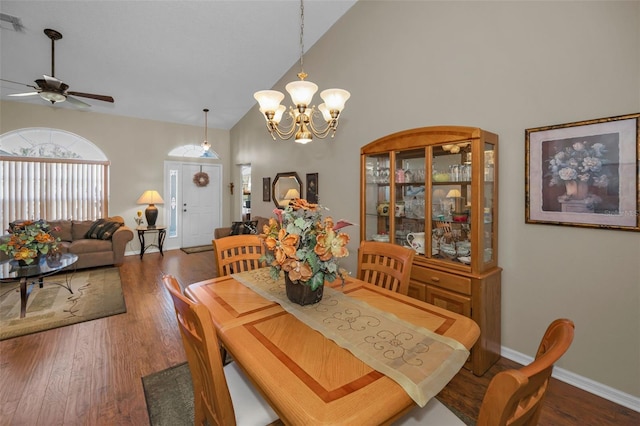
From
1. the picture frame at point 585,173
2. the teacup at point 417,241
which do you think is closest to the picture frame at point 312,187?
the teacup at point 417,241

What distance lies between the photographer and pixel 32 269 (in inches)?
124

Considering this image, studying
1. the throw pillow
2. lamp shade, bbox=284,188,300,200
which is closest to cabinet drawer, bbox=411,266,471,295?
lamp shade, bbox=284,188,300,200

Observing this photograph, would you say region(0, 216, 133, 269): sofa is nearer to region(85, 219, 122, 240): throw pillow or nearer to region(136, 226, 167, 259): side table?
region(85, 219, 122, 240): throw pillow

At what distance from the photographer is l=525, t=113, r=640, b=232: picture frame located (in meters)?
1.76

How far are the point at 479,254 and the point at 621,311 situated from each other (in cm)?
88

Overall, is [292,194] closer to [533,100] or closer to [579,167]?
[533,100]

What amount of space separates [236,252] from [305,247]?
1.05 m

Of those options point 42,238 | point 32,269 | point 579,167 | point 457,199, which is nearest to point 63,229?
point 42,238

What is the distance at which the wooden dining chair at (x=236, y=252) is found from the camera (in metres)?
2.14

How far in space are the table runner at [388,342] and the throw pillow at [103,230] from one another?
4824 millimetres

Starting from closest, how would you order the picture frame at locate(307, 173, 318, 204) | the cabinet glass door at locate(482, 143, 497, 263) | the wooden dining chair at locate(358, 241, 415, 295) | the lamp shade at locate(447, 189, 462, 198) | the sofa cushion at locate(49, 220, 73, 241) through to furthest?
1. the wooden dining chair at locate(358, 241, 415, 295)
2. the cabinet glass door at locate(482, 143, 497, 263)
3. the lamp shade at locate(447, 189, 462, 198)
4. the picture frame at locate(307, 173, 318, 204)
5. the sofa cushion at locate(49, 220, 73, 241)

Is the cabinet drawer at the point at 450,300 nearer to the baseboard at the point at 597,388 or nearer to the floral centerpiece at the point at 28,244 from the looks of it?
the baseboard at the point at 597,388

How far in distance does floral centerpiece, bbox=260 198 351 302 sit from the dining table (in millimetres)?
198

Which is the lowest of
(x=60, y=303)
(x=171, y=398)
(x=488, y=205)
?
(x=171, y=398)
